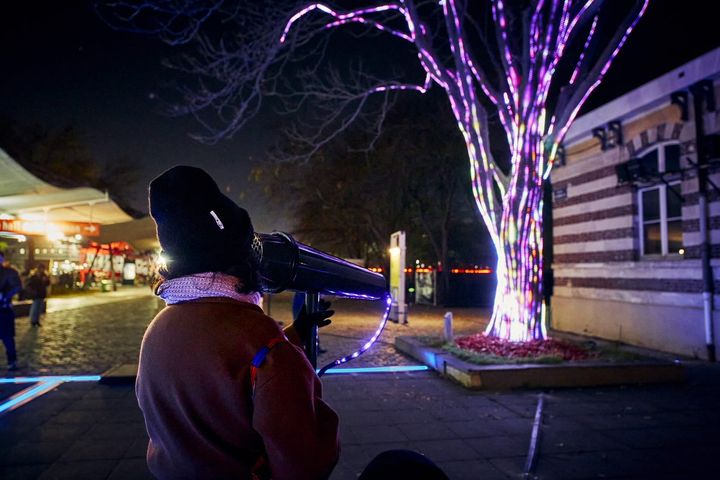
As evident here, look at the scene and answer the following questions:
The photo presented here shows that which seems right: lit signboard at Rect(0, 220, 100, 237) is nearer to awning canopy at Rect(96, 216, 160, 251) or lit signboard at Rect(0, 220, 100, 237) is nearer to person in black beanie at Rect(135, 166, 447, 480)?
awning canopy at Rect(96, 216, 160, 251)

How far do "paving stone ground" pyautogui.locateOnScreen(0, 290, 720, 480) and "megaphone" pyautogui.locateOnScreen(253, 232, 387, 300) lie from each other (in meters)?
3.05

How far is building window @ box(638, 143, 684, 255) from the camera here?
11.8m

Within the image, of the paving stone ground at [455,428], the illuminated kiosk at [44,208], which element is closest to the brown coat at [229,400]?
the paving stone ground at [455,428]

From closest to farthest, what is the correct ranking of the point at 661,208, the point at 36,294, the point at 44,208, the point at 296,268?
the point at 296,268 → the point at 661,208 → the point at 36,294 → the point at 44,208

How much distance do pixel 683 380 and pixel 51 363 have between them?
10.8m

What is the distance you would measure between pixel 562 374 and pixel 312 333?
6.80 metres

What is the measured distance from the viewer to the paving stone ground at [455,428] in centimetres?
468

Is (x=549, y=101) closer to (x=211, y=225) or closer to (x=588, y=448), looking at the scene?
(x=588, y=448)

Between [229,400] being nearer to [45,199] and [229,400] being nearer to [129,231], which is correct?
[45,199]

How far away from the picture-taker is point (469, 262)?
111ft

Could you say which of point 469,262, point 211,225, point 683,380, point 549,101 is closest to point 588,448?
point 683,380

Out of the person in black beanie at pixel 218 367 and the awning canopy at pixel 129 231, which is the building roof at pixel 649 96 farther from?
the awning canopy at pixel 129 231

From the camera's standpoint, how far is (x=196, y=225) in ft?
5.33

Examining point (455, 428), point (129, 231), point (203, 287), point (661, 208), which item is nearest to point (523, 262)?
point (455, 428)
